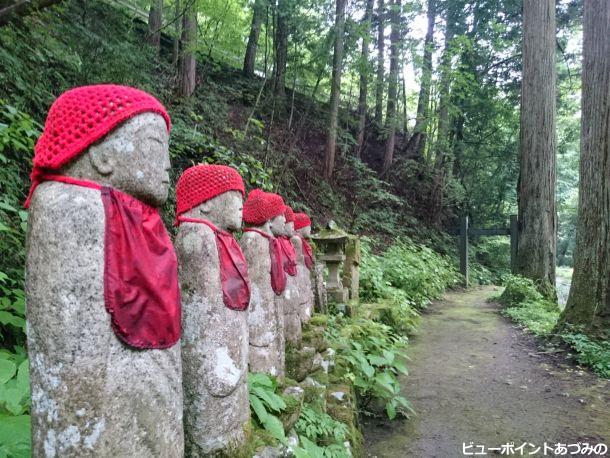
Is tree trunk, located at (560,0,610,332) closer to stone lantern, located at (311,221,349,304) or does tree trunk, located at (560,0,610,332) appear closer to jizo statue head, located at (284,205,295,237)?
stone lantern, located at (311,221,349,304)

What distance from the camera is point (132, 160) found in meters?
1.50

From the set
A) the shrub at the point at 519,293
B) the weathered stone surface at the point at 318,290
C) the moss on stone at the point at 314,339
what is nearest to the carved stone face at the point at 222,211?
the moss on stone at the point at 314,339

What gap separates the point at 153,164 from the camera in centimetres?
155

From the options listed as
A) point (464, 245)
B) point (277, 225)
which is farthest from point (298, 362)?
point (464, 245)

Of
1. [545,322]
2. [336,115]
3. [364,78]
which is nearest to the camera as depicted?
[545,322]

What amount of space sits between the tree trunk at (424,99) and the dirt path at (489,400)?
9.43 metres

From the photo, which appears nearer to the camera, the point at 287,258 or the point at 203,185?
the point at 203,185

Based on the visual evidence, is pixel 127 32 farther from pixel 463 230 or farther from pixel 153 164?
pixel 463 230

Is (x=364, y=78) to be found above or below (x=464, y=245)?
above

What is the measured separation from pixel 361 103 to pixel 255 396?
14235mm

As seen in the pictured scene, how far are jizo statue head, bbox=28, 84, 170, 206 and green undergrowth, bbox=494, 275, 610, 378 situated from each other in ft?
19.9

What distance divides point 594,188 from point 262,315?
5.72 meters

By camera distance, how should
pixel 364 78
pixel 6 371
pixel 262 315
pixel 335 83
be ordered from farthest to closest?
1. pixel 364 78
2. pixel 335 83
3. pixel 262 315
4. pixel 6 371

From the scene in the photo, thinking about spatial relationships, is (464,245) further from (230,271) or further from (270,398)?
(230,271)
